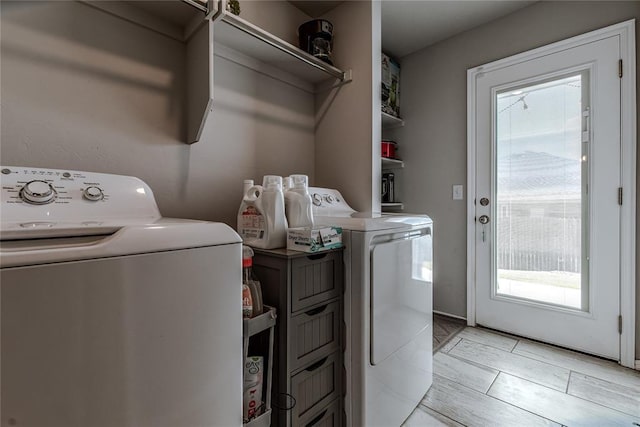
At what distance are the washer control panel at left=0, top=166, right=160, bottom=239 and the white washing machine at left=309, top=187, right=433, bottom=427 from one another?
0.75 meters

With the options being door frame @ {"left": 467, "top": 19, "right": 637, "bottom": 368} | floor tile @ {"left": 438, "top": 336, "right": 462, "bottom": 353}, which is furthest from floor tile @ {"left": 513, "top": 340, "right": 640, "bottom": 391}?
floor tile @ {"left": 438, "top": 336, "right": 462, "bottom": 353}

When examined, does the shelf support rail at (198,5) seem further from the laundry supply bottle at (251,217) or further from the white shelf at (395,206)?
the white shelf at (395,206)

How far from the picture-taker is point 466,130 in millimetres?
2523

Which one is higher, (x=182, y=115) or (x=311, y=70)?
(x=311, y=70)

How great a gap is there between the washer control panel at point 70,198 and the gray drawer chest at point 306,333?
0.48m

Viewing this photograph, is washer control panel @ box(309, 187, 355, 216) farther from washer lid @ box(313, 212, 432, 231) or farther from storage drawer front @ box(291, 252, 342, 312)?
storage drawer front @ box(291, 252, 342, 312)

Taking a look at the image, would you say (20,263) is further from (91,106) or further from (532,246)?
(532,246)

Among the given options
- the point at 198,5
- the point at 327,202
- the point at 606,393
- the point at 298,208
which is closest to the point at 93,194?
the point at 298,208

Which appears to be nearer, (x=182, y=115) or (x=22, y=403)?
(x=22, y=403)

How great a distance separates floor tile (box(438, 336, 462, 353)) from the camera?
6.93 ft

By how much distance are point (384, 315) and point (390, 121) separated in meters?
2.08

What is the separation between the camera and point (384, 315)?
1273 millimetres

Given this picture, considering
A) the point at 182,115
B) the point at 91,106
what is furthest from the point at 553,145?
the point at 91,106

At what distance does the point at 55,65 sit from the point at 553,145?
9.48ft
